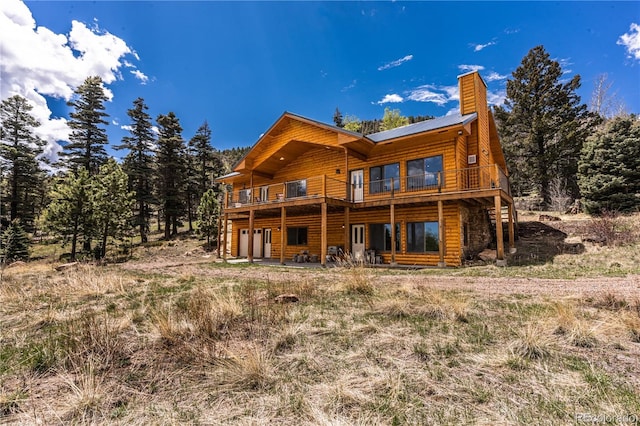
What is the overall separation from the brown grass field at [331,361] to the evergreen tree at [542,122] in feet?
75.0

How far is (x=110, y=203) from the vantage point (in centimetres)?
2055

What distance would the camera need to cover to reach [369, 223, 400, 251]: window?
15580 mm

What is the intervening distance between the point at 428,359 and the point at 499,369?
0.69m

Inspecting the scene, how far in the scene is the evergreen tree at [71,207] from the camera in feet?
66.2

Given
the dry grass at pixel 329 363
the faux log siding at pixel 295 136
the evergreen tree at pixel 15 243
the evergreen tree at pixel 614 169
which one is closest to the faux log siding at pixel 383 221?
the faux log siding at pixel 295 136

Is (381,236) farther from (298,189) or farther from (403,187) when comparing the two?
(298,189)

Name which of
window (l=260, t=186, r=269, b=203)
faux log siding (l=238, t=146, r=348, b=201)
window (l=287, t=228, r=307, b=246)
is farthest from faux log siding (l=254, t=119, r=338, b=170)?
window (l=287, t=228, r=307, b=246)

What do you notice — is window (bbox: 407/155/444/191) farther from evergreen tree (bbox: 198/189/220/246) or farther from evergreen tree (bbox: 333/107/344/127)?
evergreen tree (bbox: 333/107/344/127)

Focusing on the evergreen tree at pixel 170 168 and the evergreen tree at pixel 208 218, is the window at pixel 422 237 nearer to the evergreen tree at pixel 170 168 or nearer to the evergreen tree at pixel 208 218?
the evergreen tree at pixel 208 218

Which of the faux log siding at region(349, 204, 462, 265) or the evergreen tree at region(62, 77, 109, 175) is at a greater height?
the evergreen tree at region(62, 77, 109, 175)

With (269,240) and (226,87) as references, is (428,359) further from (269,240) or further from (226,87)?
(226,87)

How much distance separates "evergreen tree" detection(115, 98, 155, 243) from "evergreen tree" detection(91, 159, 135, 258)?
24.6 feet

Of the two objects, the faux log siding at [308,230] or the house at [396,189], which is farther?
the faux log siding at [308,230]

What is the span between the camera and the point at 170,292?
7598 mm
